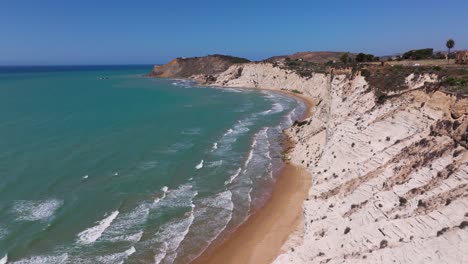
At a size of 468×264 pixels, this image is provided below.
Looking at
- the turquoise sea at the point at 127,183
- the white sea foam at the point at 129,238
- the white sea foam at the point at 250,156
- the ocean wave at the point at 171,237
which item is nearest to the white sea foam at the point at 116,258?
the turquoise sea at the point at 127,183

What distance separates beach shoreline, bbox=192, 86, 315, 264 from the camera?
2214 centimetres

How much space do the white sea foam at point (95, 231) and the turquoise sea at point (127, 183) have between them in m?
0.06

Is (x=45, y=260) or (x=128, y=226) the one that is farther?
(x=128, y=226)

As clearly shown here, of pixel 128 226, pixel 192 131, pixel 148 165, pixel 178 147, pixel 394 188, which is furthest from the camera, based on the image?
pixel 192 131

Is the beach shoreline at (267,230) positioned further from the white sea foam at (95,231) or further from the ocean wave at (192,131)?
the ocean wave at (192,131)

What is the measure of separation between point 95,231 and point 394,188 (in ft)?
60.0

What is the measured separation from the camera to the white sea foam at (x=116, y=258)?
835 inches

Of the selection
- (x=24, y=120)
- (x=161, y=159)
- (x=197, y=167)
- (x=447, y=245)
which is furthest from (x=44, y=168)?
(x=447, y=245)

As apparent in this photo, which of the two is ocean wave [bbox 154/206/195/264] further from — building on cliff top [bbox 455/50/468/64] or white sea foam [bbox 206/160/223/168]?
building on cliff top [bbox 455/50/468/64]

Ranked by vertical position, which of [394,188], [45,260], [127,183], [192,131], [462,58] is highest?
[462,58]

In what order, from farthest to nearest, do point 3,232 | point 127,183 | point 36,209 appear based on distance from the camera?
point 127,183, point 36,209, point 3,232

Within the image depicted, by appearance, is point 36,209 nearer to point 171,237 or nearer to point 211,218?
point 171,237

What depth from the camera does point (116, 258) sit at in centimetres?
2153

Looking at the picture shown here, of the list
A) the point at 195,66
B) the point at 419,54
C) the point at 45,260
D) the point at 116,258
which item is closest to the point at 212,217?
the point at 116,258
